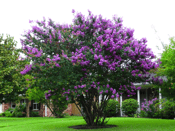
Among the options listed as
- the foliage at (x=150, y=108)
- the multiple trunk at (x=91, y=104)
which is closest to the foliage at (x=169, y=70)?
the multiple trunk at (x=91, y=104)

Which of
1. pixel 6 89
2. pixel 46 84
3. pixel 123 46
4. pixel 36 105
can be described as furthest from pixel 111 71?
pixel 36 105

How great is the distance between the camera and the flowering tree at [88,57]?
10.5m

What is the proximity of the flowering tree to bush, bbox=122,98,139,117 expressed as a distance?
1171 centimetres

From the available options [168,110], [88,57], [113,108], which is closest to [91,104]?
[88,57]

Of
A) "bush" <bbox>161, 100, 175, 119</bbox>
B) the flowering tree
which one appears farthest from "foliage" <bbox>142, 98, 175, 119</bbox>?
the flowering tree

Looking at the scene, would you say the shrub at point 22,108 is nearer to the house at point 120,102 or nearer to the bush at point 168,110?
the house at point 120,102

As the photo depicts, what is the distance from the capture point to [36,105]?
34.2 meters

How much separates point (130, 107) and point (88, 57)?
48.5ft

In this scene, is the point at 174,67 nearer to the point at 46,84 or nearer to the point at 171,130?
the point at 171,130

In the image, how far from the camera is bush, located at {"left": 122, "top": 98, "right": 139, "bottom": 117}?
77.9 feet

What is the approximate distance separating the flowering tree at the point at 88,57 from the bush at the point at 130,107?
11.7 meters

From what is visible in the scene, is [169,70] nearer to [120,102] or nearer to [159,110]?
[159,110]

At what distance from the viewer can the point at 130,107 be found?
2375 cm

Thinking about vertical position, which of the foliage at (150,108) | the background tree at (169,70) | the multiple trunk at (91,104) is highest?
the background tree at (169,70)
